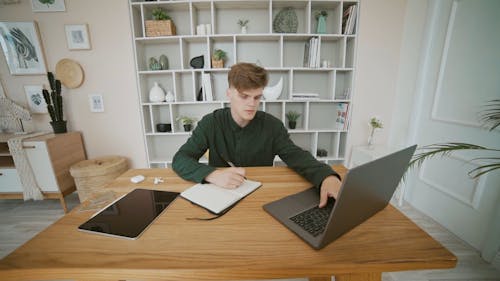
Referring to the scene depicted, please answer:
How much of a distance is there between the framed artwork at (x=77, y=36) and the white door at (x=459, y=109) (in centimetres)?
359

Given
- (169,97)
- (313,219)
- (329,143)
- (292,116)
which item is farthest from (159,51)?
(313,219)

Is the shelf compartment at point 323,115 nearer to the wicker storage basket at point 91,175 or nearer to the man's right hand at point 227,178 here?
the man's right hand at point 227,178

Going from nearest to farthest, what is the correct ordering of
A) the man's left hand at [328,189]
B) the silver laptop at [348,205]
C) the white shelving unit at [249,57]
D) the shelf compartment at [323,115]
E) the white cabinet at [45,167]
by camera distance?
the silver laptop at [348,205] → the man's left hand at [328,189] → the white cabinet at [45,167] → the white shelving unit at [249,57] → the shelf compartment at [323,115]

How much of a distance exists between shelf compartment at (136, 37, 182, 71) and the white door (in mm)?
2685

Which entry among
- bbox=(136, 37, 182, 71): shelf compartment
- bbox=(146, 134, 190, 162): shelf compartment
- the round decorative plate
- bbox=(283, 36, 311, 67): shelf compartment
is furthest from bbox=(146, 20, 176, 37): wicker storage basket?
bbox=(283, 36, 311, 67): shelf compartment

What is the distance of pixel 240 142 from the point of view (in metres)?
1.33

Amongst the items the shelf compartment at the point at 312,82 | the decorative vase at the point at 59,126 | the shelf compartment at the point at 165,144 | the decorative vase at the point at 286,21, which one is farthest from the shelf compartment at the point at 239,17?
the decorative vase at the point at 59,126

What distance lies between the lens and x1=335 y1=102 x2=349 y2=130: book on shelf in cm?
242

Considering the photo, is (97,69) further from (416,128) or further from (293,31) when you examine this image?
(416,128)

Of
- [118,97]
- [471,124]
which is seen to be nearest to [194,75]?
[118,97]

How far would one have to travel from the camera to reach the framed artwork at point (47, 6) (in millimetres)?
2189

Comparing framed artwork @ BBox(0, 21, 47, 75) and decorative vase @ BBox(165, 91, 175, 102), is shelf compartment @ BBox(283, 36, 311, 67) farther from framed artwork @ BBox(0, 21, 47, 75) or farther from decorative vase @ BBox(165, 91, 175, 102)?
framed artwork @ BBox(0, 21, 47, 75)

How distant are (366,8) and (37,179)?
4012 mm

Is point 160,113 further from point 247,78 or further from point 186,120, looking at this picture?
point 247,78
